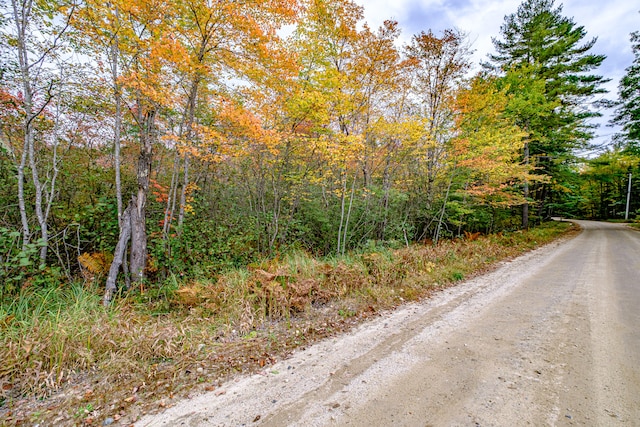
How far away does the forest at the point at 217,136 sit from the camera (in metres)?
4.64

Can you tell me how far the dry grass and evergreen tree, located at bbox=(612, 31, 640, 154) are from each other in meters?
19.8

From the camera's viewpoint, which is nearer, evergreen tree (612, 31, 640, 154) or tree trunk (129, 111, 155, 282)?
tree trunk (129, 111, 155, 282)

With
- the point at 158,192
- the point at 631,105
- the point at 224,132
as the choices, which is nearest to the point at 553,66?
the point at 631,105

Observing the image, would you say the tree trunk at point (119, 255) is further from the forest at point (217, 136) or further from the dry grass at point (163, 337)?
the dry grass at point (163, 337)

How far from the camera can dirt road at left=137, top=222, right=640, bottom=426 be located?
1908 mm

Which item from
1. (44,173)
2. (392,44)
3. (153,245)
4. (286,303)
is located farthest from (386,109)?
(44,173)

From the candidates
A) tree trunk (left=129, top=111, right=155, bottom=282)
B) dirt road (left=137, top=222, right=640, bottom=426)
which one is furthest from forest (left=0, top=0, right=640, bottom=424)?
dirt road (left=137, top=222, right=640, bottom=426)

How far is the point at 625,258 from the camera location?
786cm

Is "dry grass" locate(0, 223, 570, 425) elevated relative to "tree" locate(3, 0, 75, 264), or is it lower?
lower

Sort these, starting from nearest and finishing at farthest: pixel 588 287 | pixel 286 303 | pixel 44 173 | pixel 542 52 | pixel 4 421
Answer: pixel 4 421 < pixel 286 303 < pixel 588 287 < pixel 44 173 < pixel 542 52

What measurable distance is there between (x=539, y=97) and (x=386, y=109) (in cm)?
787

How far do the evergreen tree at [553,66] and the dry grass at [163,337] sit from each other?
576 inches

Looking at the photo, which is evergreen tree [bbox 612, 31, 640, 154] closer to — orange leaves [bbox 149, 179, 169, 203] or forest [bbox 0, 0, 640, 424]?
forest [bbox 0, 0, 640, 424]

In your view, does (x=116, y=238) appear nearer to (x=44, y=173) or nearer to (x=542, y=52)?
(x=44, y=173)
